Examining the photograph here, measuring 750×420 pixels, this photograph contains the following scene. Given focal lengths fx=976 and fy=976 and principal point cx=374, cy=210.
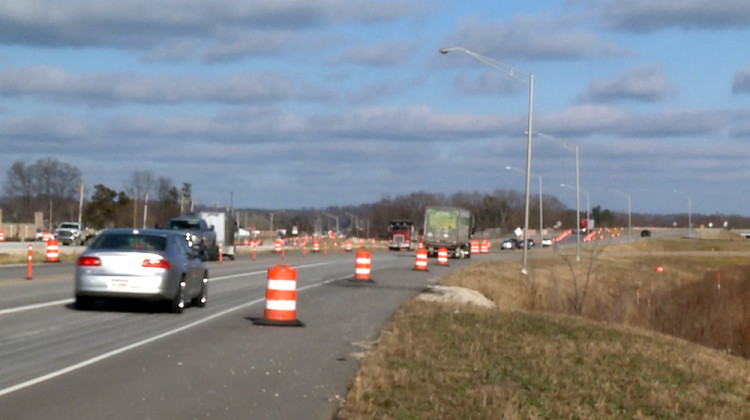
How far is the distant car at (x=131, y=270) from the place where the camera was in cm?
1764

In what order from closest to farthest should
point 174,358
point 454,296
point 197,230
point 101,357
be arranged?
1. point 101,357
2. point 174,358
3. point 454,296
4. point 197,230

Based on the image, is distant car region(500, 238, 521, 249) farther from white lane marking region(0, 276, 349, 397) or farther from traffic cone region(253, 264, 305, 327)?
traffic cone region(253, 264, 305, 327)

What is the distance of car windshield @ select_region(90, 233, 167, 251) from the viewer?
18.2 m

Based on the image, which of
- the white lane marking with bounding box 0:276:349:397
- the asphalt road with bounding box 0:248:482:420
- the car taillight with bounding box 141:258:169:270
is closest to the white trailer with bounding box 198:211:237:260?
the asphalt road with bounding box 0:248:482:420

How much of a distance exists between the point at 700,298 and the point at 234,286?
18.9 metres

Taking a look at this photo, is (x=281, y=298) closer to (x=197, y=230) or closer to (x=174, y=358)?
(x=174, y=358)

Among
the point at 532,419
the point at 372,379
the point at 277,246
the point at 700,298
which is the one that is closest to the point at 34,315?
the point at 372,379

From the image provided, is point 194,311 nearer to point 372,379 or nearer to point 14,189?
point 372,379

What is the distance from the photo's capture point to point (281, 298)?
17.2 meters

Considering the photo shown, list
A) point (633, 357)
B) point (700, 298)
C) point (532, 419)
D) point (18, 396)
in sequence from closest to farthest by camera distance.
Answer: point (532, 419)
point (18, 396)
point (633, 357)
point (700, 298)

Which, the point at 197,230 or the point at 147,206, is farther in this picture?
the point at 147,206

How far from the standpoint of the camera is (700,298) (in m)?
37.3

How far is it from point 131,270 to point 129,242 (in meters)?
0.82

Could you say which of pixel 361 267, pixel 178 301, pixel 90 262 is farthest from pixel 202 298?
pixel 361 267
